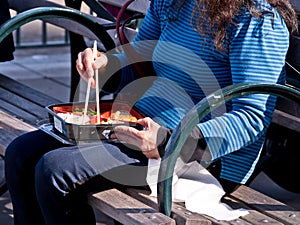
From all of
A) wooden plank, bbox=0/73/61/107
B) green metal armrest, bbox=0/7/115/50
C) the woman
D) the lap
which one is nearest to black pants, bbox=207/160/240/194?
the woman

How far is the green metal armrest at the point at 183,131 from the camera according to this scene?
2.57m

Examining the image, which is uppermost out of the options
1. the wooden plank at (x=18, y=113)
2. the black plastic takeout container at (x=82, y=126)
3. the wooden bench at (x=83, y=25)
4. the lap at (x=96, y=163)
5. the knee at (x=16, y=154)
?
the wooden bench at (x=83, y=25)

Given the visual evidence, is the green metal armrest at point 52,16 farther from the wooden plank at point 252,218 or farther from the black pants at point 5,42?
the wooden plank at point 252,218

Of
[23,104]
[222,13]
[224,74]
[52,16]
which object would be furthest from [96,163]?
[23,104]

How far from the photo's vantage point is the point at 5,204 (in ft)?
14.0

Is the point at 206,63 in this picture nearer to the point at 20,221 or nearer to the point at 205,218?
the point at 205,218

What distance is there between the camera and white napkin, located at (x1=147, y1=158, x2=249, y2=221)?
2779 mm

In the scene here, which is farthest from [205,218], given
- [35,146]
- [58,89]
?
[58,89]

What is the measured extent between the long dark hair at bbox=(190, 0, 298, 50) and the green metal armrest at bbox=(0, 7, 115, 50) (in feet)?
2.67

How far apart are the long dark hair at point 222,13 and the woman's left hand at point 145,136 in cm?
37

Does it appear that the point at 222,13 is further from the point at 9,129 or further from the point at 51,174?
the point at 9,129

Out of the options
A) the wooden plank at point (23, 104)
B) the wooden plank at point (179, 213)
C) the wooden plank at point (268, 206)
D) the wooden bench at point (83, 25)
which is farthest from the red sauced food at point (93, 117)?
the wooden plank at point (23, 104)

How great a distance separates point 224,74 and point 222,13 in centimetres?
23

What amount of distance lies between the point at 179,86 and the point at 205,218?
0.57 m
